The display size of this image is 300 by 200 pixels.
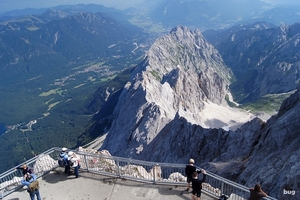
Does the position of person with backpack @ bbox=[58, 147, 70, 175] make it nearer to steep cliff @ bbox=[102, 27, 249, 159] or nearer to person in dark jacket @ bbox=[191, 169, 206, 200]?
person in dark jacket @ bbox=[191, 169, 206, 200]

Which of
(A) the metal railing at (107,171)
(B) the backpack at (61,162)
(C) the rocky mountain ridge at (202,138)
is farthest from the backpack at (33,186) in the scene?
(C) the rocky mountain ridge at (202,138)

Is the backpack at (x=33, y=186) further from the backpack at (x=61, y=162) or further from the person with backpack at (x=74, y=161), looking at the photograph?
the backpack at (x=61, y=162)

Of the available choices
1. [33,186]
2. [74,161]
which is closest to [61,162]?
[74,161]

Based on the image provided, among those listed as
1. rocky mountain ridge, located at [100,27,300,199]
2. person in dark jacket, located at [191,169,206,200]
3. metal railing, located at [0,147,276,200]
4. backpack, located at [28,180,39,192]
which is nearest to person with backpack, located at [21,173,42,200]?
backpack, located at [28,180,39,192]

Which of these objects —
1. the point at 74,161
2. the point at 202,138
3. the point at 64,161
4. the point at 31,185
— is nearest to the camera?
the point at 31,185

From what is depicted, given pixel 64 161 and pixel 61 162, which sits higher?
pixel 64 161

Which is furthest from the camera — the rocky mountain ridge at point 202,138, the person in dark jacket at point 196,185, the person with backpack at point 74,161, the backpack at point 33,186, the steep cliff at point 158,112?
the steep cliff at point 158,112

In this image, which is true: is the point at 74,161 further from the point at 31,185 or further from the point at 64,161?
the point at 31,185

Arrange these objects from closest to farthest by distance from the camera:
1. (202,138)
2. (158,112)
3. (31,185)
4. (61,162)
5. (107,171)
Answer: (31,185) → (61,162) → (107,171) → (202,138) → (158,112)

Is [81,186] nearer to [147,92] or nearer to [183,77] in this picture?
[147,92]
